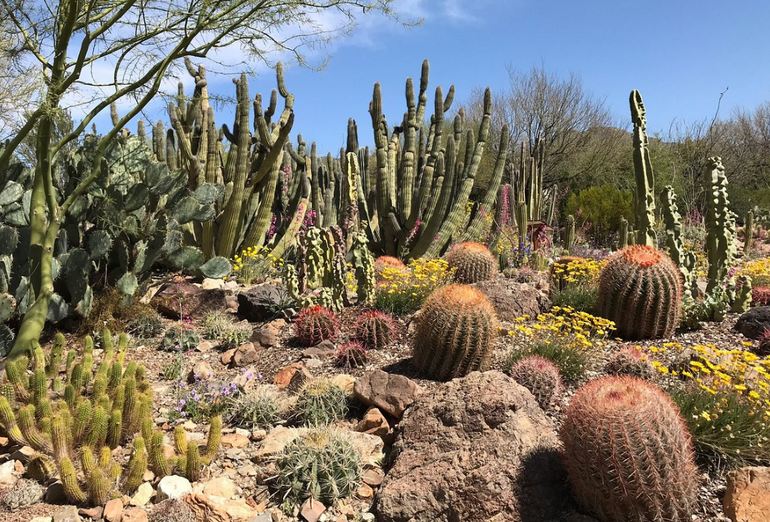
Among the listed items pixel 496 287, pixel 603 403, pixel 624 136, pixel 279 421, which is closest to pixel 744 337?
pixel 496 287

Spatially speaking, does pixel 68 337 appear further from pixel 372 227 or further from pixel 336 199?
pixel 336 199

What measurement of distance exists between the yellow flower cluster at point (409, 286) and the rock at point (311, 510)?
3.48 metres

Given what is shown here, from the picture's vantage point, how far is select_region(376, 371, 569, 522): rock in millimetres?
3416

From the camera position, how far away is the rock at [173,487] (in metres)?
3.66

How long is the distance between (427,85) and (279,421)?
343 inches

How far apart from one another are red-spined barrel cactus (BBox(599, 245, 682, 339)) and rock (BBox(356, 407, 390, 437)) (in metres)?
2.95

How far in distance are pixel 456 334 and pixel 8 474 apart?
10.4 feet

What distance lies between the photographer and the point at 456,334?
16.4 feet

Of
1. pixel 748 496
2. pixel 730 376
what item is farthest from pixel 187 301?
pixel 748 496

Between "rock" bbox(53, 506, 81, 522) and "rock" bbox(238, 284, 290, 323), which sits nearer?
"rock" bbox(53, 506, 81, 522)

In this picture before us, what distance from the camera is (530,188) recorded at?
1572cm

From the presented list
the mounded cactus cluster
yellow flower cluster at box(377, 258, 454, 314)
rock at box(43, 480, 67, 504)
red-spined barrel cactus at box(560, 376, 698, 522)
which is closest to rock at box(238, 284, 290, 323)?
yellow flower cluster at box(377, 258, 454, 314)

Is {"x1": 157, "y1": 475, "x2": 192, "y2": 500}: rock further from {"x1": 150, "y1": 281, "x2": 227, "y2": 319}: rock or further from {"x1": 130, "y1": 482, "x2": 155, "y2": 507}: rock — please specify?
{"x1": 150, "y1": 281, "x2": 227, "y2": 319}: rock

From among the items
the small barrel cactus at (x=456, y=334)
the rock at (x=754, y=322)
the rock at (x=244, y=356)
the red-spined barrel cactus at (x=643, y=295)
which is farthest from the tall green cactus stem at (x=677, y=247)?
the rock at (x=244, y=356)
